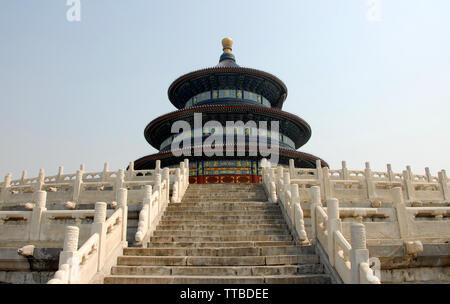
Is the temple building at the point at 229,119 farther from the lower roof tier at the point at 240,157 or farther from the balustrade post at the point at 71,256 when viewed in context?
the balustrade post at the point at 71,256

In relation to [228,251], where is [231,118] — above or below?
above

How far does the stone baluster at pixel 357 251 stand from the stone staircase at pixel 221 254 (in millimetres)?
1195

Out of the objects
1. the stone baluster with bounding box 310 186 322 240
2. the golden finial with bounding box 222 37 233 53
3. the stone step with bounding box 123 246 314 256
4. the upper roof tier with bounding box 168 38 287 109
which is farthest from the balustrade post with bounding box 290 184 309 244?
the golden finial with bounding box 222 37 233 53

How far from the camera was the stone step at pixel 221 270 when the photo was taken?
7.99 metres

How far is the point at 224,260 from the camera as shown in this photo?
8.53 meters

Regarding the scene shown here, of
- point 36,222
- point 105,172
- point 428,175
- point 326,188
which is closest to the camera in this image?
point 36,222

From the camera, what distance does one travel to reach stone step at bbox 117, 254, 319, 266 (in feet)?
28.0

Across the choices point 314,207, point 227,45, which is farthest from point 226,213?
point 227,45

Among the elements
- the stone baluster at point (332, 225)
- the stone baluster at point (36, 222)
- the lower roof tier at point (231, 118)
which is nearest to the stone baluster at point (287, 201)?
the stone baluster at point (332, 225)

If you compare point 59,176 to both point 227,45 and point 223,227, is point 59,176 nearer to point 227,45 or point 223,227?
point 223,227

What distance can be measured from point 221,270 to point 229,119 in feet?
69.8

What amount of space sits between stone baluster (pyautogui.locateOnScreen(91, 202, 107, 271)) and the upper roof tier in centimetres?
2397
